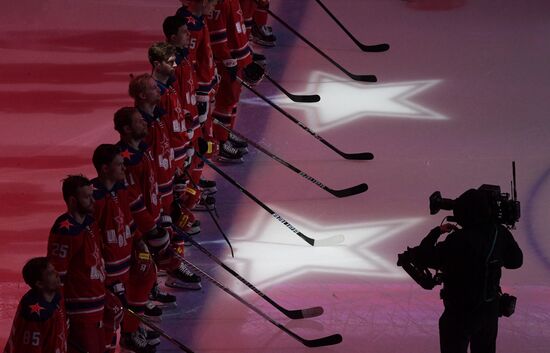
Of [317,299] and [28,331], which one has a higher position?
[28,331]

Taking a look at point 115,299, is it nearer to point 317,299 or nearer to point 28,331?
point 28,331

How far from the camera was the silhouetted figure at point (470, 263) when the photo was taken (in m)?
5.24

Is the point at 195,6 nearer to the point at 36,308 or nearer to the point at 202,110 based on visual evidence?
the point at 202,110

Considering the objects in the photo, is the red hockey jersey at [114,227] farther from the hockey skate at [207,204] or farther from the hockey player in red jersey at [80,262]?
the hockey skate at [207,204]

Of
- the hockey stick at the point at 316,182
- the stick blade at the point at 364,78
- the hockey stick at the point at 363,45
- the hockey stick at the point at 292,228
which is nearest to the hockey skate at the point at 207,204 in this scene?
the hockey stick at the point at 292,228

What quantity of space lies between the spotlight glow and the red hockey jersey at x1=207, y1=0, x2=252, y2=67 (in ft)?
2.92

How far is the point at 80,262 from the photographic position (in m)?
5.24

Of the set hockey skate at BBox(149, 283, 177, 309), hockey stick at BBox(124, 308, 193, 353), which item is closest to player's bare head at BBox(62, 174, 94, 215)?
hockey stick at BBox(124, 308, 193, 353)

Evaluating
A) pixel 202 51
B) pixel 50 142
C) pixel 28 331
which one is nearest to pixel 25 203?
pixel 50 142

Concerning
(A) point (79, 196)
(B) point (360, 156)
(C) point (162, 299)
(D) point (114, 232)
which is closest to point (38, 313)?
(A) point (79, 196)

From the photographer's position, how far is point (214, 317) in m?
6.24

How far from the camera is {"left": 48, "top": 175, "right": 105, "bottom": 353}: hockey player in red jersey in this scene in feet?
16.9

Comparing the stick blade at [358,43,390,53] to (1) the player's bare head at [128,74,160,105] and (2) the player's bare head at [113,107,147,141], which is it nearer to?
(1) the player's bare head at [128,74,160,105]

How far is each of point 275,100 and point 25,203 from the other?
190 cm
